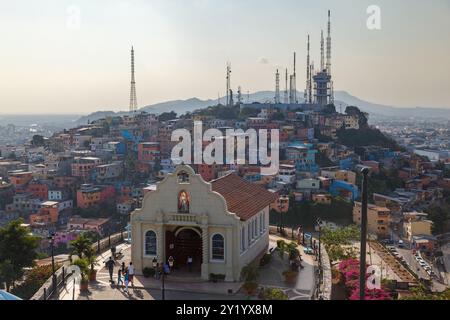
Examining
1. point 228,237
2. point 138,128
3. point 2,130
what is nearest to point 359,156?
point 138,128

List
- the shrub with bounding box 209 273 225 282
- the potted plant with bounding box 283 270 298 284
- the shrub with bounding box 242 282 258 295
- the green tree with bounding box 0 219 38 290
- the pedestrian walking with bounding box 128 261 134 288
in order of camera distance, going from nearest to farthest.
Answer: the shrub with bounding box 242 282 258 295 < the pedestrian walking with bounding box 128 261 134 288 < the shrub with bounding box 209 273 225 282 < the potted plant with bounding box 283 270 298 284 < the green tree with bounding box 0 219 38 290

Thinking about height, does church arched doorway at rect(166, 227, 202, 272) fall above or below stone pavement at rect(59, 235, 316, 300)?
above

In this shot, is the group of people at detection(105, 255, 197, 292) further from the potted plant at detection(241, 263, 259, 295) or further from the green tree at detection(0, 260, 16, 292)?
the green tree at detection(0, 260, 16, 292)

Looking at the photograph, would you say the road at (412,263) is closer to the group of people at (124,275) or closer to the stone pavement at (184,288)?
the stone pavement at (184,288)

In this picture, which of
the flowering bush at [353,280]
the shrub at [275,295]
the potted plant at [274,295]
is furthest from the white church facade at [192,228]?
the flowering bush at [353,280]

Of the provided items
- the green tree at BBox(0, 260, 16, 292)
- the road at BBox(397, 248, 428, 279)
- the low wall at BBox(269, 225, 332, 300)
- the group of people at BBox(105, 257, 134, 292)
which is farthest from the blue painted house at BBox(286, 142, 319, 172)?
the group of people at BBox(105, 257, 134, 292)
